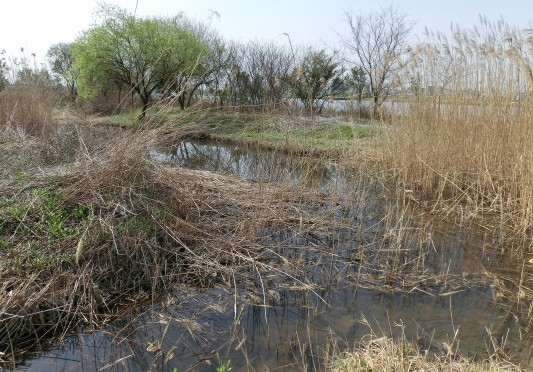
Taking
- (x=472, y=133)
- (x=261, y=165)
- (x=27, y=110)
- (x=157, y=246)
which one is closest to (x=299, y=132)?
(x=261, y=165)

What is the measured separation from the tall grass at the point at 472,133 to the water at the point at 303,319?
0.99 m

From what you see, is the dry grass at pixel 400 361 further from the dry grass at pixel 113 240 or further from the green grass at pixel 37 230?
the green grass at pixel 37 230

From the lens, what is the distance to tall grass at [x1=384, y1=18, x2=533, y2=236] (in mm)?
4566

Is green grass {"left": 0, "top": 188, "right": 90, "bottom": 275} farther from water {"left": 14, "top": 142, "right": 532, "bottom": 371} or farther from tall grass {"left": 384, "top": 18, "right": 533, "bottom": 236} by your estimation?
tall grass {"left": 384, "top": 18, "right": 533, "bottom": 236}

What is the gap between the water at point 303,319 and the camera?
2678mm

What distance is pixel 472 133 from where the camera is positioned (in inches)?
213

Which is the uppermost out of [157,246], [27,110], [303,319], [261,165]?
[27,110]

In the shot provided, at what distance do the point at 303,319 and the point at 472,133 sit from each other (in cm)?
374

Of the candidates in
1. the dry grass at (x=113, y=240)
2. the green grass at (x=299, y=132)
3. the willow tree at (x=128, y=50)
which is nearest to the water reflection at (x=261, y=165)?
the green grass at (x=299, y=132)

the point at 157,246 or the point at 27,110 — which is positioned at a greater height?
the point at 27,110

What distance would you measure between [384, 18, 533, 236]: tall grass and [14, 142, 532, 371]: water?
0.99 meters

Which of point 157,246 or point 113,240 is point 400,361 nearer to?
point 157,246

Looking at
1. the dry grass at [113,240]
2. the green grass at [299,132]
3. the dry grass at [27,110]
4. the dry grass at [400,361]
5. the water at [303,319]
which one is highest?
the dry grass at [27,110]

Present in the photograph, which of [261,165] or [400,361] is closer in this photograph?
[400,361]
